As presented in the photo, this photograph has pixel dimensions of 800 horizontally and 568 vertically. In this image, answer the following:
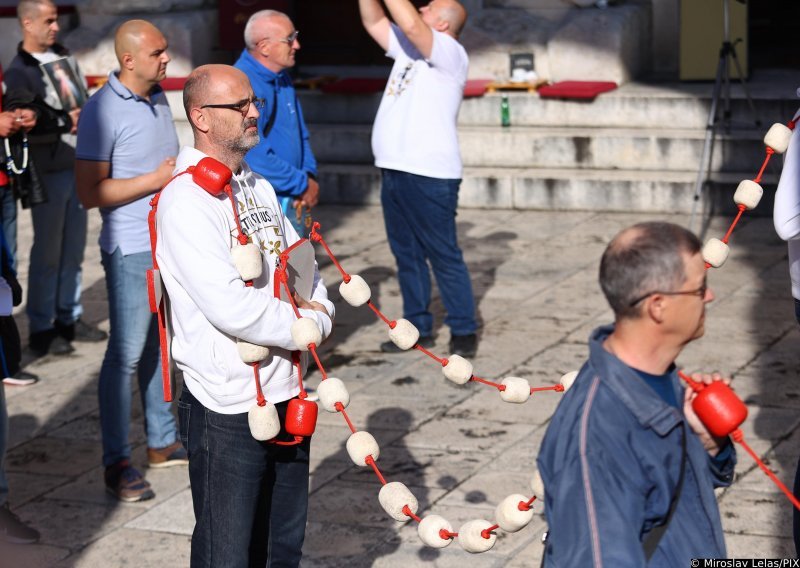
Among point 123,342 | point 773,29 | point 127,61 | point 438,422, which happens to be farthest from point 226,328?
point 773,29

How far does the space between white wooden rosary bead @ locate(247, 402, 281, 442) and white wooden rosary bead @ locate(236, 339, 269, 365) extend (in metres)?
0.13

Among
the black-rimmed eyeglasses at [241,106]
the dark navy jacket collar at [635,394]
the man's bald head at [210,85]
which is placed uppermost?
the man's bald head at [210,85]

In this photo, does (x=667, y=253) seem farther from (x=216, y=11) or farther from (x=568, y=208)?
(x=216, y=11)

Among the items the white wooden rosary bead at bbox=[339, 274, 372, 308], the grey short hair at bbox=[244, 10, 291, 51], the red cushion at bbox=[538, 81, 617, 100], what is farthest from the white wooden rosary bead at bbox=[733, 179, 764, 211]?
the red cushion at bbox=[538, 81, 617, 100]

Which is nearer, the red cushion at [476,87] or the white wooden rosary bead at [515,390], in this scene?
the white wooden rosary bead at [515,390]

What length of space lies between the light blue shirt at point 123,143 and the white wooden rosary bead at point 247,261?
76.0 inches

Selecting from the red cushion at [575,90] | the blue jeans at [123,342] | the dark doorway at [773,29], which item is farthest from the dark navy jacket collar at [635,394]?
the dark doorway at [773,29]

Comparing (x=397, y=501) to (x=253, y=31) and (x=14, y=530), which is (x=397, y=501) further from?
(x=253, y=31)

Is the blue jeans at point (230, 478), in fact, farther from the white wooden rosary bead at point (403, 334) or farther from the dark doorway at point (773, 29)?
the dark doorway at point (773, 29)

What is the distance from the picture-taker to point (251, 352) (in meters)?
3.69

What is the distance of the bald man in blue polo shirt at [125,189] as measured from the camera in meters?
5.44

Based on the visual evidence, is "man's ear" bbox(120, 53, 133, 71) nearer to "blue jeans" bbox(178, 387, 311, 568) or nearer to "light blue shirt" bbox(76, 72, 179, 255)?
"light blue shirt" bbox(76, 72, 179, 255)

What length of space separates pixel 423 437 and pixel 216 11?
8.15 m

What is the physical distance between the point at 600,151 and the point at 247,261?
766cm
